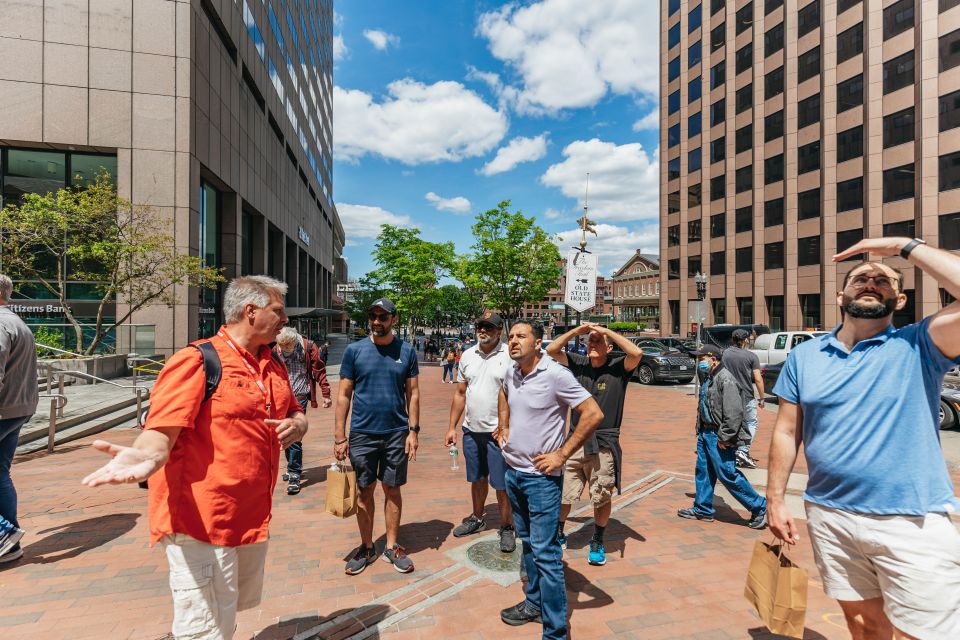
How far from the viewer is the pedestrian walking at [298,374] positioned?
554 centimetres

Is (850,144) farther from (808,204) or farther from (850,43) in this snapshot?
(850,43)

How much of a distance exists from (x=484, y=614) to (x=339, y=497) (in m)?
1.29

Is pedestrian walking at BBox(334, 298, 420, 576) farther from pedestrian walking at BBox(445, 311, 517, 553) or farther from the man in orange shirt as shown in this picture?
the man in orange shirt

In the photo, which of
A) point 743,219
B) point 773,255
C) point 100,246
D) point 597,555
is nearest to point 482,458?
point 597,555

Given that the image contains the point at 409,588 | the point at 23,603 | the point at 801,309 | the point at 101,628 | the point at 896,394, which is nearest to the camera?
the point at 896,394

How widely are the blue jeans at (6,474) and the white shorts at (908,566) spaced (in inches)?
214

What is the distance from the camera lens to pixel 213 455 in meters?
1.97

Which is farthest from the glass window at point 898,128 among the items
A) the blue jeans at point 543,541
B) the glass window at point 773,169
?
the blue jeans at point 543,541

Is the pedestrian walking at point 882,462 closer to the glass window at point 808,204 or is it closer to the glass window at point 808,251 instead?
the glass window at point 808,251

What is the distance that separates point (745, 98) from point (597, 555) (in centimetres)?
4502

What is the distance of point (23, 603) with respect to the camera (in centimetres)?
317

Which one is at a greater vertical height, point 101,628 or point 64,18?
point 64,18

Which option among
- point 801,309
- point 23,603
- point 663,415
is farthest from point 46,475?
point 801,309

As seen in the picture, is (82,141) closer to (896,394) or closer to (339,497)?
(339,497)
